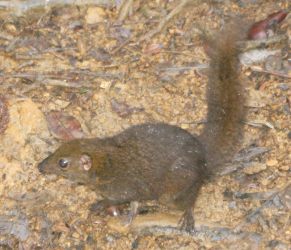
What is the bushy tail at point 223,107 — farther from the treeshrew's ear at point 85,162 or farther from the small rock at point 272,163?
the treeshrew's ear at point 85,162

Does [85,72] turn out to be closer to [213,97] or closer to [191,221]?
[213,97]

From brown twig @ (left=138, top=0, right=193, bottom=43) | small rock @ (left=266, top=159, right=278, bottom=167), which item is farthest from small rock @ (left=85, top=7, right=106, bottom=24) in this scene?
small rock @ (left=266, top=159, right=278, bottom=167)

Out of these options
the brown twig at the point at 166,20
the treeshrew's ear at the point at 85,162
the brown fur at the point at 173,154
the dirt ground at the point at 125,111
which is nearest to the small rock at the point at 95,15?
the dirt ground at the point at 125,111

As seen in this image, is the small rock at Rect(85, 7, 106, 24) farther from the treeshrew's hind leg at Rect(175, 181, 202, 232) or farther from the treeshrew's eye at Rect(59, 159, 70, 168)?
the treeshrew's hind leg at Rect(175, 181, 202, 232)

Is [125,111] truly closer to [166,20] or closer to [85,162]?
[85,162]

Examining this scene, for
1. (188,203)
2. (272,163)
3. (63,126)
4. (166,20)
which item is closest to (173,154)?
(188,203)

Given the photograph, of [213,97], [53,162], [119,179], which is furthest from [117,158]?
[213,97]
